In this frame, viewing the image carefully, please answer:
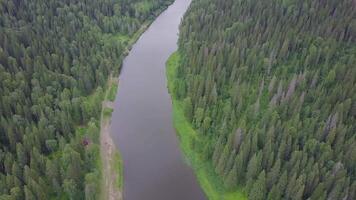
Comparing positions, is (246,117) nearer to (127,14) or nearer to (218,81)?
(218,81)

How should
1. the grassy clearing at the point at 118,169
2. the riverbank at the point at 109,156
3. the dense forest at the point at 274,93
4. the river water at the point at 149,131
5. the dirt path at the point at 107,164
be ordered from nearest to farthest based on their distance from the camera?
the dense forest at the point at 274,93, the dirt path at the point at 107,164, the riverbank at the point at 109,156, the river water at the point at 149,131, the grassy clearing at the point at 118,169

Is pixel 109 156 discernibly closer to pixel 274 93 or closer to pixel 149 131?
pixel 149 131

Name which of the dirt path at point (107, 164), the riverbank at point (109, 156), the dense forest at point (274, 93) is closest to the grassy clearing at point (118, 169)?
the riverbank at point (109, 156)

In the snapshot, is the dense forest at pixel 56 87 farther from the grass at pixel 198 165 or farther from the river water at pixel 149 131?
the grass at pixel 198 165

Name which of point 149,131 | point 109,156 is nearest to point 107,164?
point 109,156

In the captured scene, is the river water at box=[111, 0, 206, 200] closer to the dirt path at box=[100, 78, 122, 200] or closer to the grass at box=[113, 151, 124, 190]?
the grass at box=[113, 151, 124, 190]

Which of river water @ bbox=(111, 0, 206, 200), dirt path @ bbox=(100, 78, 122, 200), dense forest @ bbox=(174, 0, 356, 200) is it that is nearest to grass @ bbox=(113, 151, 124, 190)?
dirt path @ bbox=(100, 78, 122, 200)
